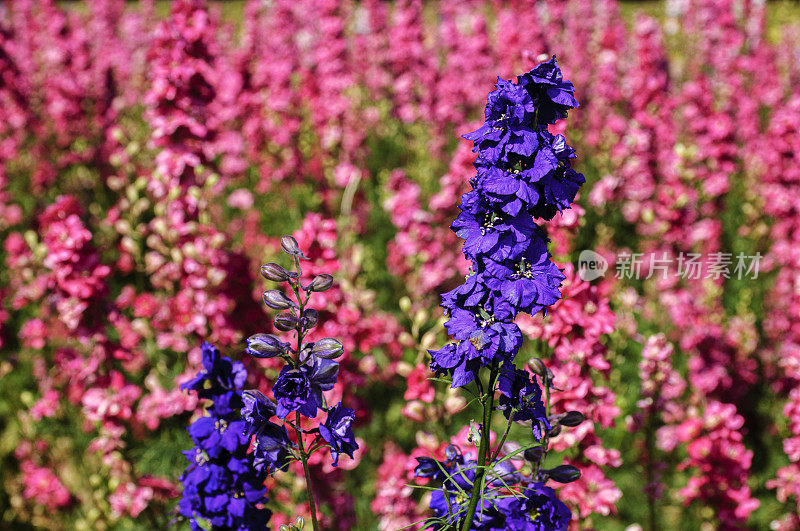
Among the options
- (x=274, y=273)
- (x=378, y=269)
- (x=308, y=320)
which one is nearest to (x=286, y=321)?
(x=308, y=320)

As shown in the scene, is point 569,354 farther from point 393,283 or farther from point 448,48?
point 448,48

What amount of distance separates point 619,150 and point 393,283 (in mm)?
2547

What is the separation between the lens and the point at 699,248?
5.93 metres

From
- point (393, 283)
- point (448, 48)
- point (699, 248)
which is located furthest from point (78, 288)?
point (448, 48)

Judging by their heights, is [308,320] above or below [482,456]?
above

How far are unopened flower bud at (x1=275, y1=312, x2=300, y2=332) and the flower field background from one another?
46.8 inches

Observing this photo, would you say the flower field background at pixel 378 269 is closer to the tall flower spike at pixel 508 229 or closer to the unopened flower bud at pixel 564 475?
the unopened flower bud at pixel 564 475

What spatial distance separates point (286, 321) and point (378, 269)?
174 inches

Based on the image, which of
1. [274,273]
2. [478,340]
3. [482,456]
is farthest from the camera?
[274,273]

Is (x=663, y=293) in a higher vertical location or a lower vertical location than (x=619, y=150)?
lower

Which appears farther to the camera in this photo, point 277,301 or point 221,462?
point 221,462

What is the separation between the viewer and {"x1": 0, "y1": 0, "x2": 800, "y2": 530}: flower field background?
132 inches

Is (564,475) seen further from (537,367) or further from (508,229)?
(508,229)

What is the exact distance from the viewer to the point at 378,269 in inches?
244
